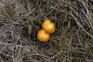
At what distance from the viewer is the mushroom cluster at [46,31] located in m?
3.65

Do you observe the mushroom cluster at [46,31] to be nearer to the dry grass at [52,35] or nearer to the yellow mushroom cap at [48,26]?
the yellow mushroom cap at [48,26]

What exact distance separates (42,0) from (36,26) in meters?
0.55

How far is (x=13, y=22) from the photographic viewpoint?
3.73 metres

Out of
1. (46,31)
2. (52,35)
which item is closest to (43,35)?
(46,31)

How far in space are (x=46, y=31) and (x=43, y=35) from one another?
109mm

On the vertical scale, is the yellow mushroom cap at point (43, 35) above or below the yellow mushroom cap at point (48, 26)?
below

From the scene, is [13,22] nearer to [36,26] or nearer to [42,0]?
[36,26]

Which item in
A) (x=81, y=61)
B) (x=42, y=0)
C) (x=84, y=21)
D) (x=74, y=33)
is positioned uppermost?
(x=42, y=0)

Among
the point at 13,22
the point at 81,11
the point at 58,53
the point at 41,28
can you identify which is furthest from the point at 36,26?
the point at 81,11

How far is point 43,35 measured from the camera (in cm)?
367

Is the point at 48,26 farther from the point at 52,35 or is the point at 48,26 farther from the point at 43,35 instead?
the point at 52,35

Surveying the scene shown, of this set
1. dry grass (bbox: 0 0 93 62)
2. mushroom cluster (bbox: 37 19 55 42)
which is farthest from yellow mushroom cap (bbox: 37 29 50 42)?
dry grass (bbox: 0 0 93 62)

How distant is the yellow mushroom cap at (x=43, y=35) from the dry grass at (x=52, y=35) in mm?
136

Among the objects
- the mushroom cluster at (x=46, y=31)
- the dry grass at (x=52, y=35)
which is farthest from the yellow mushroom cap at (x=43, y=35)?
the dry grass at (x=52, y=35)
